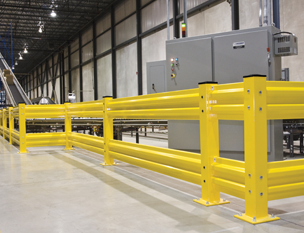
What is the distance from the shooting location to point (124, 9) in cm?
1873

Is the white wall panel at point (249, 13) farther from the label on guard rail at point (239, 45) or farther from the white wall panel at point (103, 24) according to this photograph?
the white wall panel at point (103, 24)

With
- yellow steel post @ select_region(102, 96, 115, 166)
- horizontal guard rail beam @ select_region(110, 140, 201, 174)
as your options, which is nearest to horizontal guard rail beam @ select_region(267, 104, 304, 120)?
horizontal guard rail beam @ select_region(110, 140, 201, 174)

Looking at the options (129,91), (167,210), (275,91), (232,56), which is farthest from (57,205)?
(129,91)

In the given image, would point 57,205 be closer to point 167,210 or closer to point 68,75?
point 167,210

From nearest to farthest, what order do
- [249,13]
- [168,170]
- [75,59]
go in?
[168,170] → [249,13] → [75,59]

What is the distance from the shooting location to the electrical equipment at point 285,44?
421 centimetres

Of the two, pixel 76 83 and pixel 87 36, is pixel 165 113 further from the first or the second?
pixel 76 83

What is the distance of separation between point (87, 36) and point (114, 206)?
24358 millimetres

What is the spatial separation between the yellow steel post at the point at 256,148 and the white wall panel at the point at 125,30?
54.1 ft

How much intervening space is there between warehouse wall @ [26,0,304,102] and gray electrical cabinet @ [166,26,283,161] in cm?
538

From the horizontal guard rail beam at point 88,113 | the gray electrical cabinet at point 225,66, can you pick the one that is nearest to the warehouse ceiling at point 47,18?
the horizontal guard rail beam at point 88,113

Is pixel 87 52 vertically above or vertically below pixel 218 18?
above

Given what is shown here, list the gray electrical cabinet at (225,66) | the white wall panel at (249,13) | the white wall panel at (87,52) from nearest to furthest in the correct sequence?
the gray electrical cabinet at (225,66) < the white wall panel at (249,13) < the white wall panel at (87,52)

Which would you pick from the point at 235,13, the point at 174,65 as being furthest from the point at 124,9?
the point at 174,65
